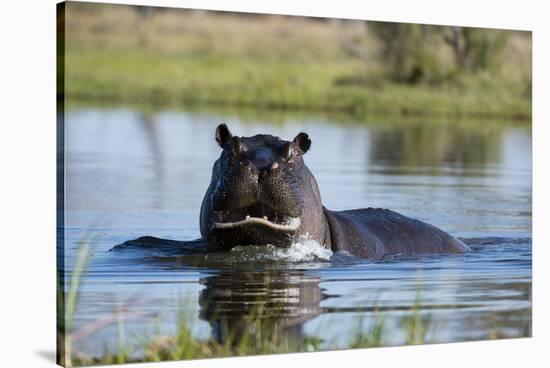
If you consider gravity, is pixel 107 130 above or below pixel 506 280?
above

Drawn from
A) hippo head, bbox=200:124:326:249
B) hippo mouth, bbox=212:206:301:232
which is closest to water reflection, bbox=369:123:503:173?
hippo head, bbox=200:124:326:249

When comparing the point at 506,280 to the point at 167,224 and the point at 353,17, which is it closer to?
the point at 353,17

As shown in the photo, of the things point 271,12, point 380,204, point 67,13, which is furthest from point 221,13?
point 380,204

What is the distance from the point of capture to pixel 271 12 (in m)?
9.63

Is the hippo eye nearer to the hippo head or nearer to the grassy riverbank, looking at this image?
the hippo head

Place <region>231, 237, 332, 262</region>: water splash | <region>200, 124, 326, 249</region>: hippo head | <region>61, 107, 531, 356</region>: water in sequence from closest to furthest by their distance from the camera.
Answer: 1. <region>61, 107, 531, 356</region>: water
2. <region>200, 124, 326, 249</region>: hippo head
3. <region>231, 237, 332, 262</region>: water splash

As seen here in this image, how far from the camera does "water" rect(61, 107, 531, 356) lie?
880cm

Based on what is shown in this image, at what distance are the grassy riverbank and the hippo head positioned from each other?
4.06 ft

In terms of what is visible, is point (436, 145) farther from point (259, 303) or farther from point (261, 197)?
point (259, 303)

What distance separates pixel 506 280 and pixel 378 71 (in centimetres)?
332

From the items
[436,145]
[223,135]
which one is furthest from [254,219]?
[436,145]

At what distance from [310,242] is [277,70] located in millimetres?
4068

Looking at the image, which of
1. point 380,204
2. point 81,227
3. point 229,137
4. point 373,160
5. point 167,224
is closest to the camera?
point 229,137

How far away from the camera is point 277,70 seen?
13625 millimetres
